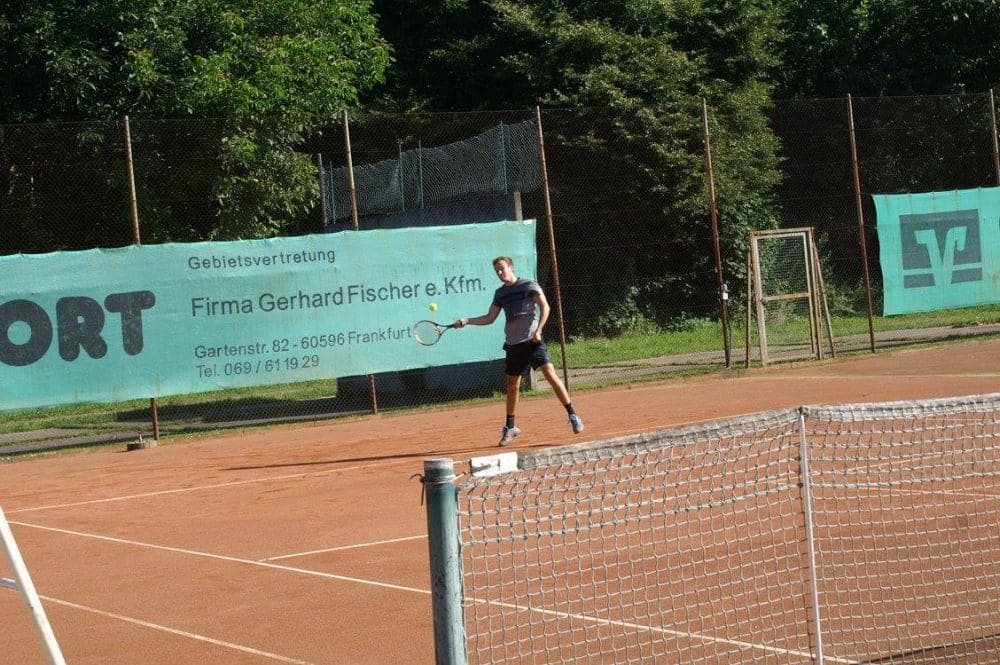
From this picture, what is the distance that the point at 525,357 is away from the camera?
1264 cm

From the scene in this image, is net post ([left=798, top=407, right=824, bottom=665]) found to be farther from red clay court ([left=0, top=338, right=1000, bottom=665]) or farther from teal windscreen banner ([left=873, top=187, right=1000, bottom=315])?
teal windscreen banner ([left=873, top=187, right=1000, bottom=315])

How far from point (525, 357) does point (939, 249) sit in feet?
34.2

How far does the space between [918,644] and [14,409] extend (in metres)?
10.8

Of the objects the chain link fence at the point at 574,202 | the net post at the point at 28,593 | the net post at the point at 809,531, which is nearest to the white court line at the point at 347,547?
the net post at the point at 809,531

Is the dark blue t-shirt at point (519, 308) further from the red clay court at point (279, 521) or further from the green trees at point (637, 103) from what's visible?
the green trees at point (637, 103)

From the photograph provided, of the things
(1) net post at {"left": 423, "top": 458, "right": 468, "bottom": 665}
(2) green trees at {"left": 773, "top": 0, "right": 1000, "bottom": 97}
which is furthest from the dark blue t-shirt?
(2) green trees at {"left": 773, "top": 0, "right": 1000, "bottom": 97}

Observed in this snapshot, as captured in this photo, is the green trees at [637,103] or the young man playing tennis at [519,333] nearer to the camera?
the young man playing tennis at [519,333]

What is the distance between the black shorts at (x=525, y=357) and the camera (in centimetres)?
1262

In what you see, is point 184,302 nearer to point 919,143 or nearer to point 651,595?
point 651,595

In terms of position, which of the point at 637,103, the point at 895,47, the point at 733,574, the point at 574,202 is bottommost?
Result: the point at 733,574

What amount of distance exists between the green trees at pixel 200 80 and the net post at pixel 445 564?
18.0m

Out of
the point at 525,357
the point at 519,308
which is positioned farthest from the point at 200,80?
the point at 525,357

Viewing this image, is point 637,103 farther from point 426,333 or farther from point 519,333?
point 519,333

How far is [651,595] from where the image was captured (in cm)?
642
